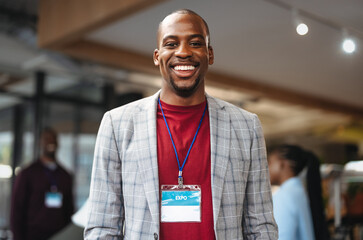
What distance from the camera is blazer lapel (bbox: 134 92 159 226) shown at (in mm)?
1193

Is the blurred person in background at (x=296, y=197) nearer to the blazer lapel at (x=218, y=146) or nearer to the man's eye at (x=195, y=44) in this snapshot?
the blazer lapel at (x=218, y=146)

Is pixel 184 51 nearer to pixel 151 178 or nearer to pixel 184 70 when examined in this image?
pixel 184 70

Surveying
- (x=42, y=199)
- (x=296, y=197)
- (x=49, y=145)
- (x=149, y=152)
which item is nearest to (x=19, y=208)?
(x=42, y=199)

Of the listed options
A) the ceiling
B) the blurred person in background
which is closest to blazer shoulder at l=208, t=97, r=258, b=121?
the blurred person in background

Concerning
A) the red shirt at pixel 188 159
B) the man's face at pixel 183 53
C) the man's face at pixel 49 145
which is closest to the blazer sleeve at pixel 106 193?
the red shirt at pixel 188 159

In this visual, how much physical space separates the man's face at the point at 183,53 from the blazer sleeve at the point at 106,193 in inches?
9.2

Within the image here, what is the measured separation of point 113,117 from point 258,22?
10.8 feet

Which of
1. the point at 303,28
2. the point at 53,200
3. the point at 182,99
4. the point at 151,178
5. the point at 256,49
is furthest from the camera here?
the point at 256,49

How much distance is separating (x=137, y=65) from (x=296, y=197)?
10.5ft

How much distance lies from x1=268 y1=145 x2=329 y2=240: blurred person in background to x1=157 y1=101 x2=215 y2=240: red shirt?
121 cm

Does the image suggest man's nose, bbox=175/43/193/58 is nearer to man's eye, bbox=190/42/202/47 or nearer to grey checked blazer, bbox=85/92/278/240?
man's eye, bbox=190/42/202/47

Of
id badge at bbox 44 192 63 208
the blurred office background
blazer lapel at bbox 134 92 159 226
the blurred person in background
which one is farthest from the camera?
the blurred office background

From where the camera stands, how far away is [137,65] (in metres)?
5.23

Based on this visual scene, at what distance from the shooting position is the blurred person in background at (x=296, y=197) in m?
2.33
